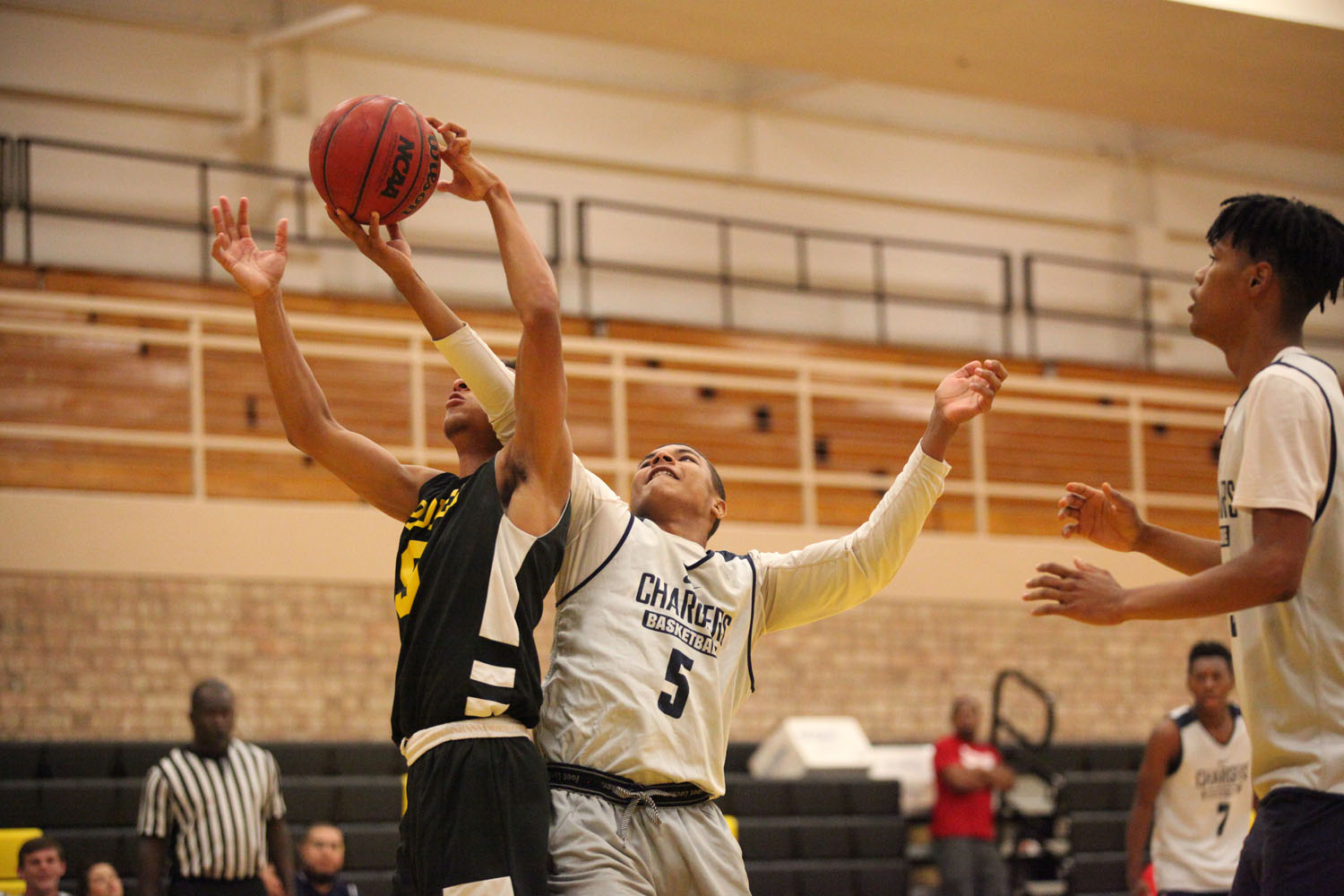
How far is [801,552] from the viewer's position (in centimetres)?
411

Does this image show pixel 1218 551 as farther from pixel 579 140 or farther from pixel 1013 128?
pixel 1013 128

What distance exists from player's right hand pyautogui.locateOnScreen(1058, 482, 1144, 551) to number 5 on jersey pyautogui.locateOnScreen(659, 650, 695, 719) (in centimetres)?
96

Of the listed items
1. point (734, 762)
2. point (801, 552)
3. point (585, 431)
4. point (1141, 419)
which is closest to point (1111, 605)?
point (801, 552)

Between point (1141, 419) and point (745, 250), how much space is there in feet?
13.0

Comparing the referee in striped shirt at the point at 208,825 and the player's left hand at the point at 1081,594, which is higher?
the player's left hand at the point at 1081,594

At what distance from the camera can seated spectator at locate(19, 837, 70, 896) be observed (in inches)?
257

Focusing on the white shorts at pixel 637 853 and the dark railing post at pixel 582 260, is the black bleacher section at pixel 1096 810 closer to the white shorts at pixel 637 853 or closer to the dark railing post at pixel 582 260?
the dark railing post at pixel 582 260

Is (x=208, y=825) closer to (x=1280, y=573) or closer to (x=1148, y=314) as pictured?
(x=1280, y=573)

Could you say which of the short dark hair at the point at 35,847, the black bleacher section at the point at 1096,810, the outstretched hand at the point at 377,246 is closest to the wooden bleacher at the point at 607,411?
the black bleacher section at the point at 1096,810

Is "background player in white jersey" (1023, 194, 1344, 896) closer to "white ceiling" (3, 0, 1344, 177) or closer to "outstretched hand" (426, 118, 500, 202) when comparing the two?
"outstretched hand" (426, 118, 500, 202)

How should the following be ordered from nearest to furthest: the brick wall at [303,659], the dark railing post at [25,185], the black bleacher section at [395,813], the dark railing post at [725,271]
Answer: the black bleacher section at [395,813], the brick wall at [303,659], the dark railing post at [25,185], the dark railing post at [725,271]

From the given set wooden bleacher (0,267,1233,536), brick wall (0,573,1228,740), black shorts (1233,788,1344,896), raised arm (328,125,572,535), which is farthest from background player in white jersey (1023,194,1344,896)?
brick wall (0,573,1228,740)

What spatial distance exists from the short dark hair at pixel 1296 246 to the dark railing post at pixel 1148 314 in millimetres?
12965

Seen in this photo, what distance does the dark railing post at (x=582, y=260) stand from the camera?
1352cm
